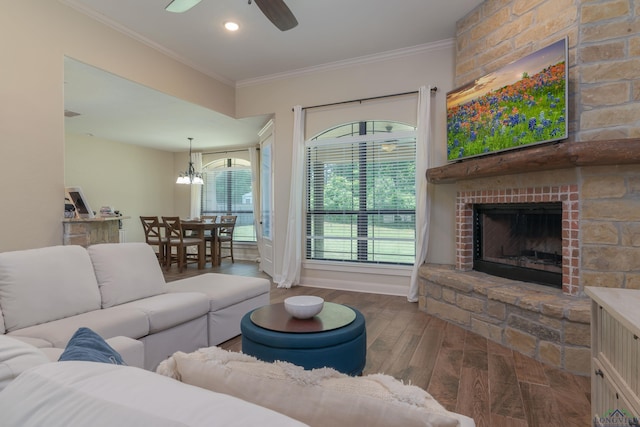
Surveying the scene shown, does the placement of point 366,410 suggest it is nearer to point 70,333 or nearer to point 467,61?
point 70,333

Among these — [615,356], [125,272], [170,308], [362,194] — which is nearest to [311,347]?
[170,308]

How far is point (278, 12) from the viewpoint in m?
2.69

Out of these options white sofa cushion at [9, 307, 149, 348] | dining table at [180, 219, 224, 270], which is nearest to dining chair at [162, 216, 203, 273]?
dining table at [180, 219, 224, 270]

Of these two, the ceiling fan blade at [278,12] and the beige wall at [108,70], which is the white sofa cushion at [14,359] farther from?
the beige wall at [108,70]

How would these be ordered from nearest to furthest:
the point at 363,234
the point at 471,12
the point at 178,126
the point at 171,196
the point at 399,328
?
1. the point at 399,328
2. the point at 471,12
3. the point at 363,234
4. the point at 178,126
5. the point at 171,196

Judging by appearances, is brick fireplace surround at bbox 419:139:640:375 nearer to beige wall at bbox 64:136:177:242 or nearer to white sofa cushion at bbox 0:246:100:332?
white sofa cushion at bbox 0:246:100:332

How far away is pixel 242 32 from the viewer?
149 inches

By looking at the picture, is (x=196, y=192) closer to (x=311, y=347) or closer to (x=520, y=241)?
(x=520, y=241)

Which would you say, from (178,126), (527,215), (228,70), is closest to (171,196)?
(178,126)

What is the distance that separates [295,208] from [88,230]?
2.40 meters

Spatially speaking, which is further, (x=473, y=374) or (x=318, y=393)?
(x=473, y=374)

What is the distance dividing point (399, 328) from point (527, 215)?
157 centimetres

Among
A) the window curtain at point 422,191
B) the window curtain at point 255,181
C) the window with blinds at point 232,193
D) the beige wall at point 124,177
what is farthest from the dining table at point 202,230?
the window curtain at point 422,191

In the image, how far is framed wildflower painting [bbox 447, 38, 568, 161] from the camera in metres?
2.61
